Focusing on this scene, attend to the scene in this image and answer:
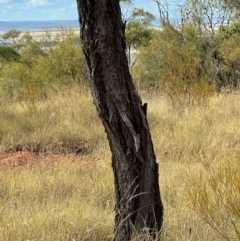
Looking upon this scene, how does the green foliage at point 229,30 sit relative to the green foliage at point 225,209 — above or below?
above

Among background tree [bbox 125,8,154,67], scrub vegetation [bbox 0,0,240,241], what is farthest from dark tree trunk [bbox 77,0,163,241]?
background tree [bbox 125,8,154,67]

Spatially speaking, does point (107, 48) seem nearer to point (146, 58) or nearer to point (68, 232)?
point (68, 232)

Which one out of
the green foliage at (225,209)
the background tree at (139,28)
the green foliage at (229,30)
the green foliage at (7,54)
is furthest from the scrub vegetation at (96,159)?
the background tree at (139,28)

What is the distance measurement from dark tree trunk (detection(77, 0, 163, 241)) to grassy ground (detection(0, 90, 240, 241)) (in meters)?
0.25

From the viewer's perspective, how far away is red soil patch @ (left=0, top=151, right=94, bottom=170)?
594cm

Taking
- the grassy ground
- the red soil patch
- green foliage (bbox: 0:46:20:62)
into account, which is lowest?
the red soil patch

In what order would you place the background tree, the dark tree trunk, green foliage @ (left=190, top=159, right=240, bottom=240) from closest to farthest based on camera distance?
the dark tree trunk → green foliage @ (left=190, top=159, right=240, bottom=240) → the background tree

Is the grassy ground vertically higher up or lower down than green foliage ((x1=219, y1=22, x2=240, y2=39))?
lower down

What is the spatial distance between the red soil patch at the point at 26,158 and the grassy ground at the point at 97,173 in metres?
0.19

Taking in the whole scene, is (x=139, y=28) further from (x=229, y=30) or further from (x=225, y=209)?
(x=225, y=209)

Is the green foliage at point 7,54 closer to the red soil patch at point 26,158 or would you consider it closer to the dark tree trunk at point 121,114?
the red soil patch at point 26,158

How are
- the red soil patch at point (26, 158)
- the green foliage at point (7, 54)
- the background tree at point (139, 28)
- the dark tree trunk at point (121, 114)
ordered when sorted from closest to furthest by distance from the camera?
the dark tree trunk at point (121, 114)
the red soil patch at point (26, 158)
the green foliage at point (7, 54)
the background tree at point (139, 28)

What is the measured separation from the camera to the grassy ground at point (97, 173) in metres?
3.08

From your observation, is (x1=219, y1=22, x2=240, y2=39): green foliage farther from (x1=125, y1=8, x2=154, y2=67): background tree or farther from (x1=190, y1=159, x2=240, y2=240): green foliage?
(x1=190, y1=159, x2=240, y2=240): green foliage
